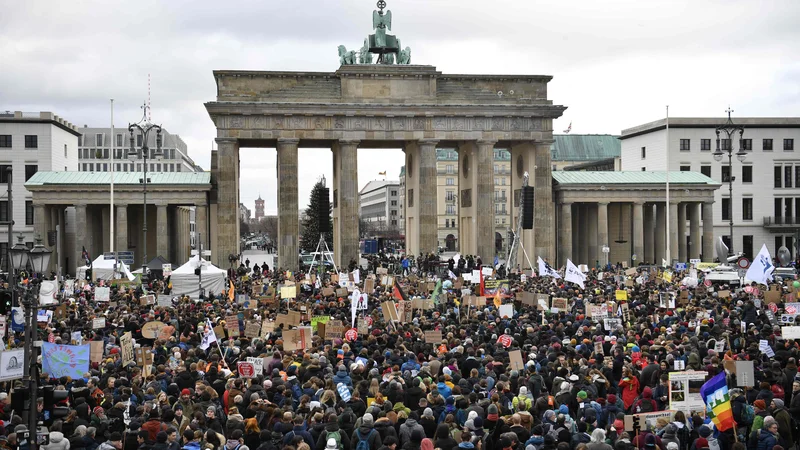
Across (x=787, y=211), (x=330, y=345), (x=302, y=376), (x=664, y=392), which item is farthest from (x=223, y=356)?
(x=787, y=211)

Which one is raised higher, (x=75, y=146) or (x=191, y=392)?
(x=75, y=146)

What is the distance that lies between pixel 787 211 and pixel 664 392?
78611mm

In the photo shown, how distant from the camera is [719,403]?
1358cm

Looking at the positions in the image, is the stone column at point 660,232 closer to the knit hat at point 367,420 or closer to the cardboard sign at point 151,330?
the cardboard sign at point 151,330

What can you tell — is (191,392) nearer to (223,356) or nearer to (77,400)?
(77,400)

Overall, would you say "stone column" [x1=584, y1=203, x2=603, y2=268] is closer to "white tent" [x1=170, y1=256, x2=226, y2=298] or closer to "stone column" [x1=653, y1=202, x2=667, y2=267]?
"stone column" [x1=653, y1=202, x2=667, y2=267]

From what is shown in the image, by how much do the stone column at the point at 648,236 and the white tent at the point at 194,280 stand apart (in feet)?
A: 154

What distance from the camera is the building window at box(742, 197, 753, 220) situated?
8588 cm

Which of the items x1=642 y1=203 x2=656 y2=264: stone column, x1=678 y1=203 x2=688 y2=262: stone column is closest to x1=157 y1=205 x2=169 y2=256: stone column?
x1=642 y1=203 x2=656 y2=264: stone column

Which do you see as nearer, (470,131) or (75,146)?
(470,131)

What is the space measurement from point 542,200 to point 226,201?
75.2 ft

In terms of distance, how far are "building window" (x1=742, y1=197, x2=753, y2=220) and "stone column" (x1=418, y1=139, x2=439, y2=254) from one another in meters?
37.8

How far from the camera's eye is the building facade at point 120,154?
158875 mm

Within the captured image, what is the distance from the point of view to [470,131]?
64.1m
